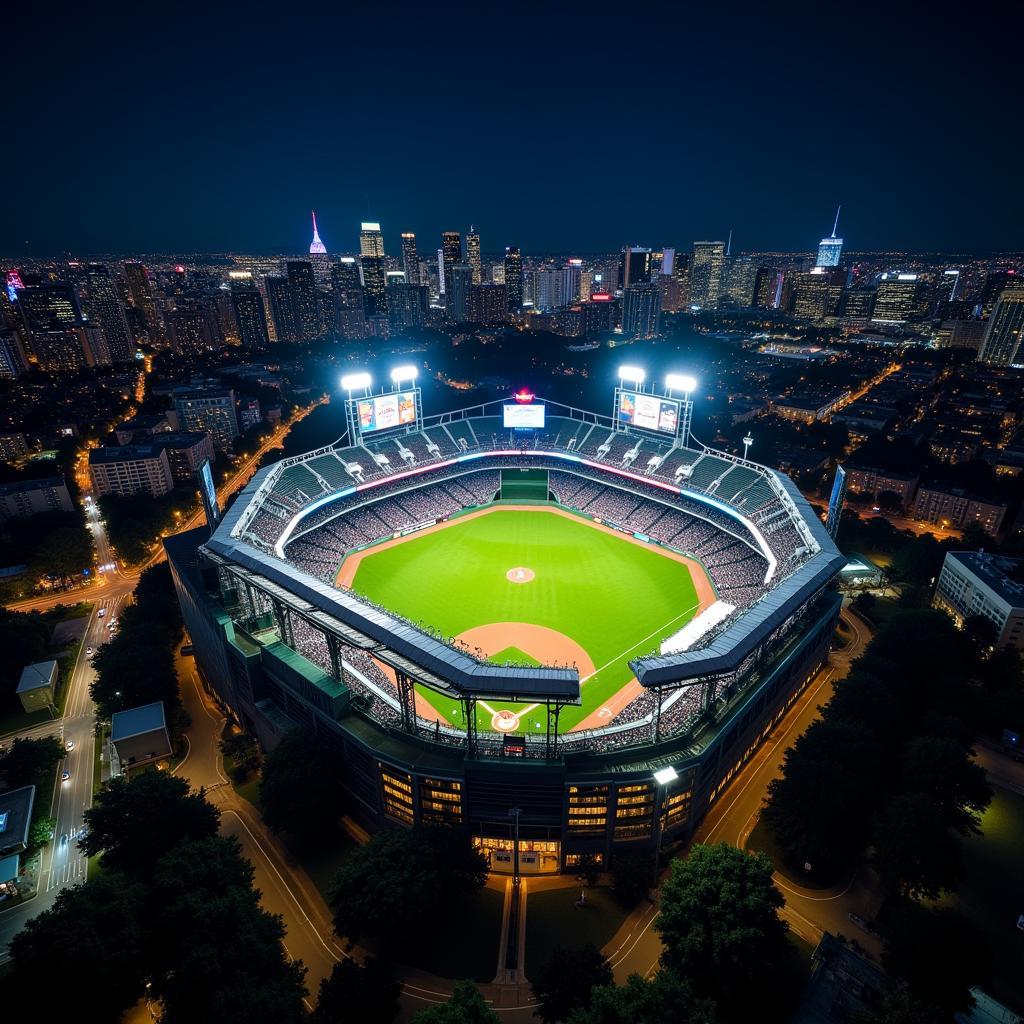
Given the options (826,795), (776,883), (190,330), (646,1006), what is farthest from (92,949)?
(190,330)

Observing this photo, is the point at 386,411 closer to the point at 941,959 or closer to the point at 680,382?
the point at 680,382

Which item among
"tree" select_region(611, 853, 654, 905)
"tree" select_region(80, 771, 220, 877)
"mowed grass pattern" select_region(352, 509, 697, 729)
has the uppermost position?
"tree" select_region(80, 771, 220, 877)

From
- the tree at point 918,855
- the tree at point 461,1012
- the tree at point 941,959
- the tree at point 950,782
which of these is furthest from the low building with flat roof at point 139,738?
the tree at point 950,782

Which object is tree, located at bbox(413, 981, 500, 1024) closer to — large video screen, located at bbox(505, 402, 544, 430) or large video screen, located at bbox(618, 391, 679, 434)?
large video screen, located at bbox(618, 391, 679, 434)

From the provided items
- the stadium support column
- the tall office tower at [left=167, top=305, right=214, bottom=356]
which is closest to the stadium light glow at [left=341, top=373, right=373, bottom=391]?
the stadium support column

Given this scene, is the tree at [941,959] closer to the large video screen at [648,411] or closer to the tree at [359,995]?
the tree at [359,995]

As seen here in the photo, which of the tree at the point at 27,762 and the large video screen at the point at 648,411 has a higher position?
the large video screen at the point at 648,411

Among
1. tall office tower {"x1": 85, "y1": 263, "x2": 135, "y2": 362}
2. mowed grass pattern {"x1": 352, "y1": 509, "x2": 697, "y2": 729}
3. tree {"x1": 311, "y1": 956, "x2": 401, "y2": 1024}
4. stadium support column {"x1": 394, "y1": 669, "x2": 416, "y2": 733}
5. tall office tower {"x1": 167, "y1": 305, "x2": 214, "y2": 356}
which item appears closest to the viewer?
tree {"x1": 311, "y1": 956, "x2": 401, "y2": 1024}

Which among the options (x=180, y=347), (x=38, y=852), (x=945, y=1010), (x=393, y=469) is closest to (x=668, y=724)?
(x=945, y=1010)
